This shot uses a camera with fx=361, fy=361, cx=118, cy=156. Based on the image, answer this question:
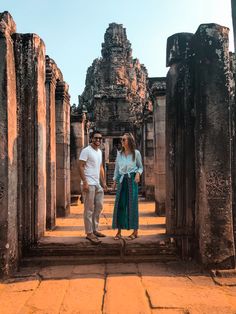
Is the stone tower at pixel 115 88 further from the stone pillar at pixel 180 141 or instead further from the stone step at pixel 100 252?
the stone step at pixel 100 252

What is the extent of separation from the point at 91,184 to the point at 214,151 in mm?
1959

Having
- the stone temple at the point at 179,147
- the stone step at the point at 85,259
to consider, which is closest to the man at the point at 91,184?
the stone step at the point at 85,259

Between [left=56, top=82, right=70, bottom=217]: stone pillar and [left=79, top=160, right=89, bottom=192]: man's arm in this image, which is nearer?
[left=79, top=160, right=89, bottom=192]: man's arm

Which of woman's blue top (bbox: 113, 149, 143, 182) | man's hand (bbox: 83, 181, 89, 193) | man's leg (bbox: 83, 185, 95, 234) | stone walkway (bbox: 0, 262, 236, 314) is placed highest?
woman's blue top (bbox: 113, 149, 143, 182)

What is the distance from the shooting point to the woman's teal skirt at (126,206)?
562cm

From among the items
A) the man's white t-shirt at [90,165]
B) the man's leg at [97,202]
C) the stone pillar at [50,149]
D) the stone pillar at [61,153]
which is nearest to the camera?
the man's white t-shirt at [90,165]

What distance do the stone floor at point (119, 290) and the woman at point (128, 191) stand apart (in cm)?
67

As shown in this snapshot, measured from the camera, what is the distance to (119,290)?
4.06 m

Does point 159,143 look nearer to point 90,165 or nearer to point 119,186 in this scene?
point 119,186

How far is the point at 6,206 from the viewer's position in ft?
14.8

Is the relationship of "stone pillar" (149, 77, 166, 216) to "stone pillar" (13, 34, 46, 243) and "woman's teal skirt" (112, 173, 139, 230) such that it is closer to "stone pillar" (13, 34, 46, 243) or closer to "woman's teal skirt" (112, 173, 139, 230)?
"woman's teal skirt" (112, 173, 139, 230)

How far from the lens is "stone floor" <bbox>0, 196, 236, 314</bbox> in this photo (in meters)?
3.59

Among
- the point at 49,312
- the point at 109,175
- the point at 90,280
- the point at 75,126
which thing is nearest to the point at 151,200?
the point at 75,126

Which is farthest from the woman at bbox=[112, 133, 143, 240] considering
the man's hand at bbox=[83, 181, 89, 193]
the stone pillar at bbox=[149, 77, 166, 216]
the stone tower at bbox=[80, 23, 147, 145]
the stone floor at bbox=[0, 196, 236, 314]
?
the stone tower at bbox=[80, 23, 147, 145]
